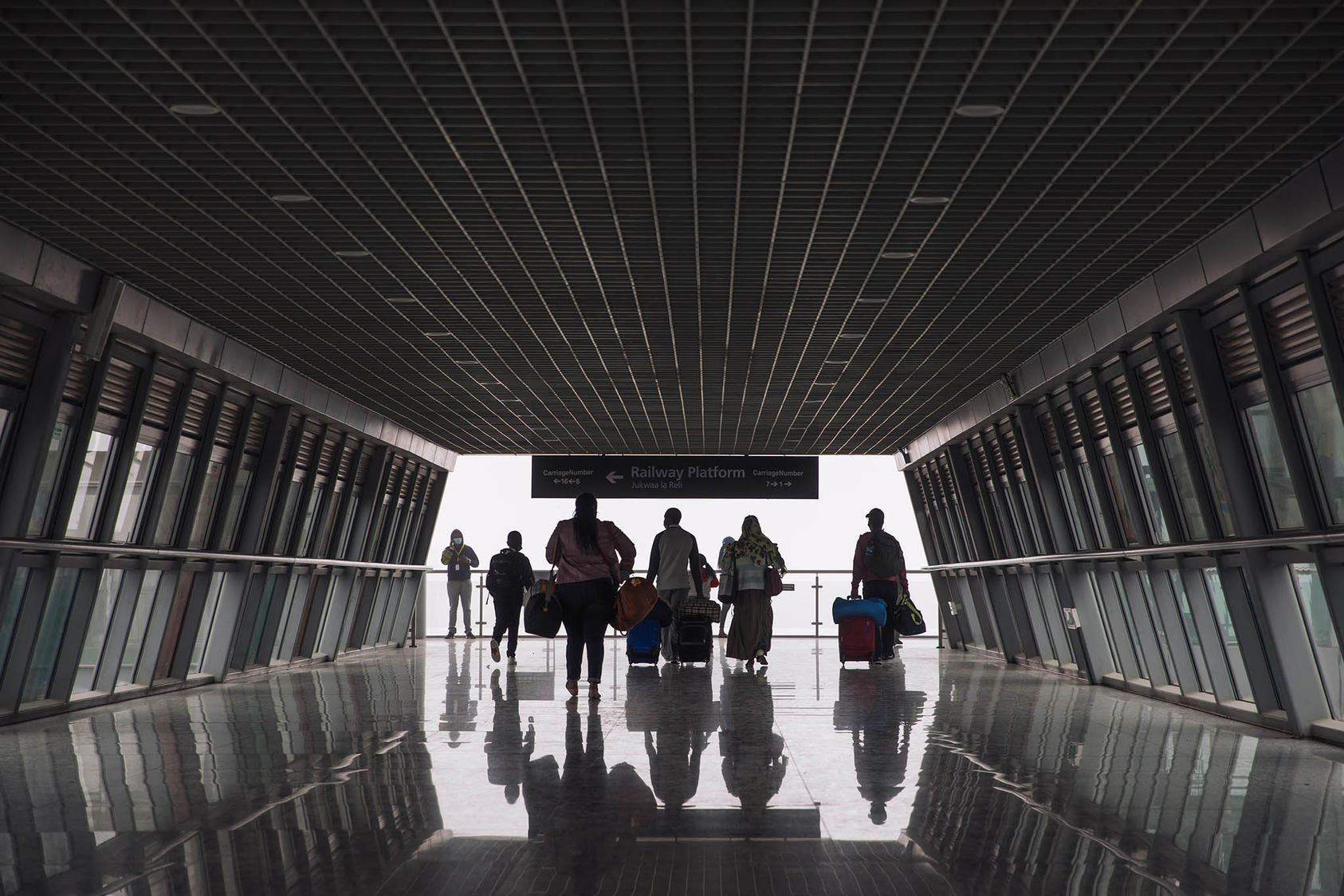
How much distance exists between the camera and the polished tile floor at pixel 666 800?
4266 mm

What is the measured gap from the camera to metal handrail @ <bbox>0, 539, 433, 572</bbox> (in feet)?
31.9

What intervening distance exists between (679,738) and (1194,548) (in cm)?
495

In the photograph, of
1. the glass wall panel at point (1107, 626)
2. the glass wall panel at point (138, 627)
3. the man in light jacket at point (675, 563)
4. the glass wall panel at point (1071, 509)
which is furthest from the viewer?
the glass wall panel at point (1071, 509)

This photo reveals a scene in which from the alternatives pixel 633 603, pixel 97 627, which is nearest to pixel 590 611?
pixel 633 603

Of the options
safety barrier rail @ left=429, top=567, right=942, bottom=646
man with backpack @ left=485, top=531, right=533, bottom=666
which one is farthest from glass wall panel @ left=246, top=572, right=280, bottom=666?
safety barrier rail @ left=429, top=567, right=942, bottom=646

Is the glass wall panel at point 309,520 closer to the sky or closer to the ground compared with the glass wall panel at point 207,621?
closer to the sky

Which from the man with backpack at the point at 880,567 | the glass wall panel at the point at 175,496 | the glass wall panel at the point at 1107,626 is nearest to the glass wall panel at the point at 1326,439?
the glass wall panel at the point at 1107,626

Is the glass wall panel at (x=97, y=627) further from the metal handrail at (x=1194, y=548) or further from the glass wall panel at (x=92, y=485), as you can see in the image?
the metal handrail at (x=1194, y=548)

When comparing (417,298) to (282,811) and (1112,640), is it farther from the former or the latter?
(1112,640)

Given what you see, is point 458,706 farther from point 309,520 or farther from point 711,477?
point 711,477

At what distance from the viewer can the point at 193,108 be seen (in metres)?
6.46

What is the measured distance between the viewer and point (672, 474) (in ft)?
79.0

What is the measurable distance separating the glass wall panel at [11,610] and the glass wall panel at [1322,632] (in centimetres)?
960

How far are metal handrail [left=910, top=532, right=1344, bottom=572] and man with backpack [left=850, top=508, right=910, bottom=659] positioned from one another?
1707 millimetres
